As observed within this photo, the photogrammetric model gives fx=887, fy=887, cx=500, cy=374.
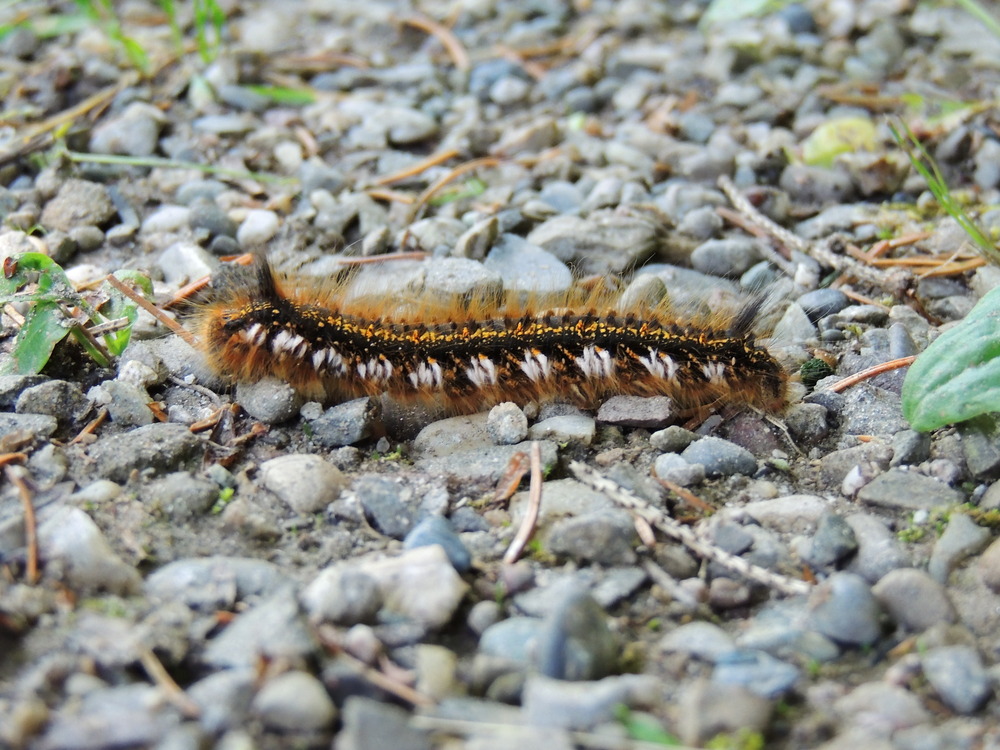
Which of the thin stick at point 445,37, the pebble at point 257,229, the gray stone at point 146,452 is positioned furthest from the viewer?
the thin stick at point 445,37

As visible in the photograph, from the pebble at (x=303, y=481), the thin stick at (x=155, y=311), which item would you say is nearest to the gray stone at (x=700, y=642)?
the pebble at (x=303, y=481)

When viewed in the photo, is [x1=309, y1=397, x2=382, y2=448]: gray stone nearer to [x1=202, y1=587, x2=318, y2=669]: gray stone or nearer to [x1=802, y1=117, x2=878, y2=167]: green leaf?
[x1=202, y1=587, x2=318, y2=669]: gray stone

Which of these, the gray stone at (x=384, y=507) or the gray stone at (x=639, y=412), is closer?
the gray stone at (x=384, y=507)

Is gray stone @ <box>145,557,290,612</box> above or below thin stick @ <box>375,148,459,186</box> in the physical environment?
below

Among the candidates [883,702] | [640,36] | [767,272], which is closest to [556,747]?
[883,702]

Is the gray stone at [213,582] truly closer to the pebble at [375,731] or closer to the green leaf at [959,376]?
the pebble at [375,731]

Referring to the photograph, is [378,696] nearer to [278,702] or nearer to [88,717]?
[278,702]

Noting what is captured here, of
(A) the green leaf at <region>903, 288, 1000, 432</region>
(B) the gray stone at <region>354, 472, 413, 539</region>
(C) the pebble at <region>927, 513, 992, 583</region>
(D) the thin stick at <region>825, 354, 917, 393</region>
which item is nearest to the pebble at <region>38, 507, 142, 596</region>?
(B) the gray stone at <region>354, 472, 413, 539</region>
